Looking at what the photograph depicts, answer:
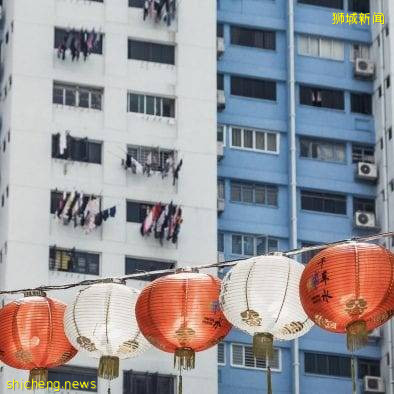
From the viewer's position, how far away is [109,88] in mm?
50062

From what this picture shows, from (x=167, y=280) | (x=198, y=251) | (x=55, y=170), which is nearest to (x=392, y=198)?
(x=198, y=251)

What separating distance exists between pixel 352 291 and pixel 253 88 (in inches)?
1157

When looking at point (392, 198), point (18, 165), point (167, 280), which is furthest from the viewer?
point (392, 198)

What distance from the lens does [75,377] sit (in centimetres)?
4719

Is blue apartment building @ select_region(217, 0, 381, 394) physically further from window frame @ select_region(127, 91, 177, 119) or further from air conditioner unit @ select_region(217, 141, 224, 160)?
window frame @ select_region(127, 91, 177, 119)

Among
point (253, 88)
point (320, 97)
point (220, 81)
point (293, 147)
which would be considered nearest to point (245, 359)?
point (293, 147)

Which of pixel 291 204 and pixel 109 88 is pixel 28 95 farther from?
pixel 291 204

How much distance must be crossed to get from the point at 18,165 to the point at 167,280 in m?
23.2

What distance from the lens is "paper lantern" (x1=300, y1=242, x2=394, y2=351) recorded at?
2373cm

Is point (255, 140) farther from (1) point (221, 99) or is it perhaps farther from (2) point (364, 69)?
(2) point (364, 69)

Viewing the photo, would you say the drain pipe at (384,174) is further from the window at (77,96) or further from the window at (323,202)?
the window at (77,96)

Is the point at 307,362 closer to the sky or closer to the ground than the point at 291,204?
closer to the ground

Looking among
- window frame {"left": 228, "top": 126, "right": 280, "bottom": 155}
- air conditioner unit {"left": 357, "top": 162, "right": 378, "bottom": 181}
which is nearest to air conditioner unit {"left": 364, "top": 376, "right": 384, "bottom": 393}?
air conditioner unit {"left": 357, "top": 162, "right": 378, "bottom": 181}

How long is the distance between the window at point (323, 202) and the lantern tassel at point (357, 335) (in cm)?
2808
